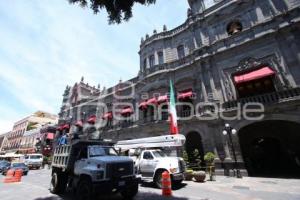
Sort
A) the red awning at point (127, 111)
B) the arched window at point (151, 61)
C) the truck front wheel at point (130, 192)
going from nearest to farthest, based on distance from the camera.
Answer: the truck front wheel at point (130, 192) < the red awning at point (127, 111) < the arched window at point (151, 61)

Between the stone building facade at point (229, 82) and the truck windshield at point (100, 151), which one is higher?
the stone building facade at point (229, 82)

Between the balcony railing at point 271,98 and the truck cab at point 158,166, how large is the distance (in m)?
7.16

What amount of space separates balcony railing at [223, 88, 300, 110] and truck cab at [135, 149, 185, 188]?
716 cm

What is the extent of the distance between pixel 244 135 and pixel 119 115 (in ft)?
49.7

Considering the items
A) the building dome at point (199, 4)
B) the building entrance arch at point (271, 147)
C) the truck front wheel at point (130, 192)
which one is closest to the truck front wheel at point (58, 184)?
the truck front wheel at point (130, 192)

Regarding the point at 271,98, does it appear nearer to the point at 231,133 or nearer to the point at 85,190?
the point at 231,133

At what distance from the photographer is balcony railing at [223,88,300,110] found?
12.7 metres

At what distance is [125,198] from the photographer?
27.2 feet

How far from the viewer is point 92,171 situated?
24.7 ft

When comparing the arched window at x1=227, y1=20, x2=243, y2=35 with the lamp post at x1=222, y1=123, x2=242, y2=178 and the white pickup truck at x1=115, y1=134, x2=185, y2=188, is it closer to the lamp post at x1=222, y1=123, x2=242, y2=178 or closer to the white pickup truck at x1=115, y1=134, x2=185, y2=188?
the lamp post at x1=222, y1=123, x2=242, y2=178

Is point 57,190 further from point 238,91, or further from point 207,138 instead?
point 238,91

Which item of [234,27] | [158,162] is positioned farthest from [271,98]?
[158,162]

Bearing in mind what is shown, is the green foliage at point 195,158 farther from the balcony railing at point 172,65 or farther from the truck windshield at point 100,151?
the balcony railing at point 172,65

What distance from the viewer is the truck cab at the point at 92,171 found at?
7.31 metres
